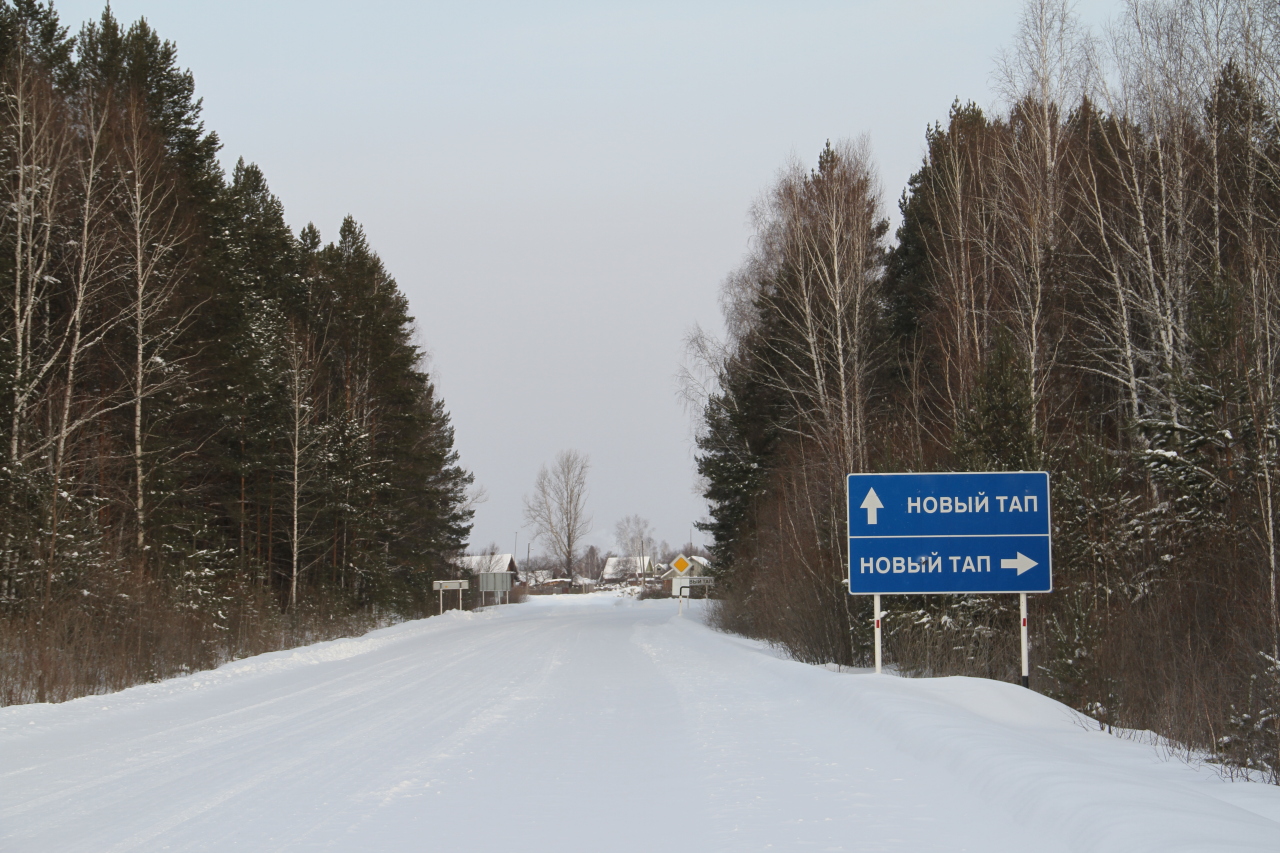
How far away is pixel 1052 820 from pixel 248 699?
441 inches

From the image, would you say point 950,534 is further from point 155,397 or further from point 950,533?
point 155,397

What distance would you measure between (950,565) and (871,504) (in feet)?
4.63

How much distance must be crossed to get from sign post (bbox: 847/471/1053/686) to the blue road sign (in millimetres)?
14

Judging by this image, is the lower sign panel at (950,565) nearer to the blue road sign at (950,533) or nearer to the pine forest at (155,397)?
the blue road sign at (950,533)

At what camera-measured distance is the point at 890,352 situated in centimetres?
3091

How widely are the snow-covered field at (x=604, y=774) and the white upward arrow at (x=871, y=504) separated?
7.43 feet

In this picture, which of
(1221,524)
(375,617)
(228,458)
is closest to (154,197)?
(228,458)

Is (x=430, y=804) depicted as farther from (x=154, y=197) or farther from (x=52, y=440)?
(x=154, y=197)

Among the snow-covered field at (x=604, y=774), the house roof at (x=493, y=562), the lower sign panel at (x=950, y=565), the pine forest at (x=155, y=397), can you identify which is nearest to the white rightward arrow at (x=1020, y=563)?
the lower sign panel at (x=950, y=565)

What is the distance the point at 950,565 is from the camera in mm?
14305

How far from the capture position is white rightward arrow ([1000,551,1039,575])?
14.0 m

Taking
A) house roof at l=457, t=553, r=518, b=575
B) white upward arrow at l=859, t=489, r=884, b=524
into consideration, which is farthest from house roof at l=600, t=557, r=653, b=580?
white upward arrow at l=859, t=489, r=884, b=524

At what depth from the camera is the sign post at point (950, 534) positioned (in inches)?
554

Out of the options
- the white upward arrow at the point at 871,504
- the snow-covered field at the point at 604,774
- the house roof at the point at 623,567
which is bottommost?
the house roof at the point at 623,567
